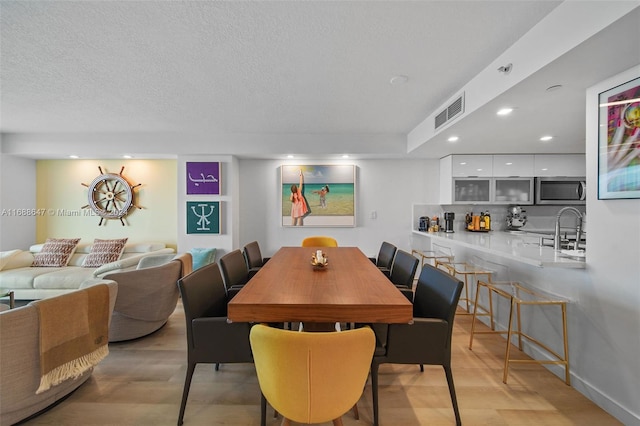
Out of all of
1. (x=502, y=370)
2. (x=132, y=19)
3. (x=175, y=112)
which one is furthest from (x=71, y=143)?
(x=502, y=370)

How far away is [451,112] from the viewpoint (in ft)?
7.72

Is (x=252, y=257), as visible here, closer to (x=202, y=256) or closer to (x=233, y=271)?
(x=233, y=271)

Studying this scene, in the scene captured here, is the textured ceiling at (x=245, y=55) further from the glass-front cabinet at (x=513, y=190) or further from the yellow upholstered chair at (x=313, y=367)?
the glass-front cabinet at (x=513, y=190)

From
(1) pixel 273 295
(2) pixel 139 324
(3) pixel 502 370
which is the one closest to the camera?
(1) pixel 273 295

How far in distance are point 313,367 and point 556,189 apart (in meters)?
4.56

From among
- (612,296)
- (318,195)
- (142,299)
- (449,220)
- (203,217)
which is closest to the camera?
(612,296)

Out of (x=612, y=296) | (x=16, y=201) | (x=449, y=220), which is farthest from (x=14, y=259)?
(x=612, y=296)

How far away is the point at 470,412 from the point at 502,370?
0.66 m

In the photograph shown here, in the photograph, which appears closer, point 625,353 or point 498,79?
point 625,353

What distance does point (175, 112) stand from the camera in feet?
9.18

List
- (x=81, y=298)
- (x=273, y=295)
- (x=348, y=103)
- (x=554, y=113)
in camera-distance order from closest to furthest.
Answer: (x=273, y=295)
(x=81, y=298)
(x=554, y=113)
(x=348, y=103)

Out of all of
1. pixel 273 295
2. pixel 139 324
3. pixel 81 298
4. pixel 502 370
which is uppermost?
pixel 273 295

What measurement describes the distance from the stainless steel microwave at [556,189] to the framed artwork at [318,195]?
276cm

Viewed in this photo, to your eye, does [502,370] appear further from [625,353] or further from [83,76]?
[83,76]
